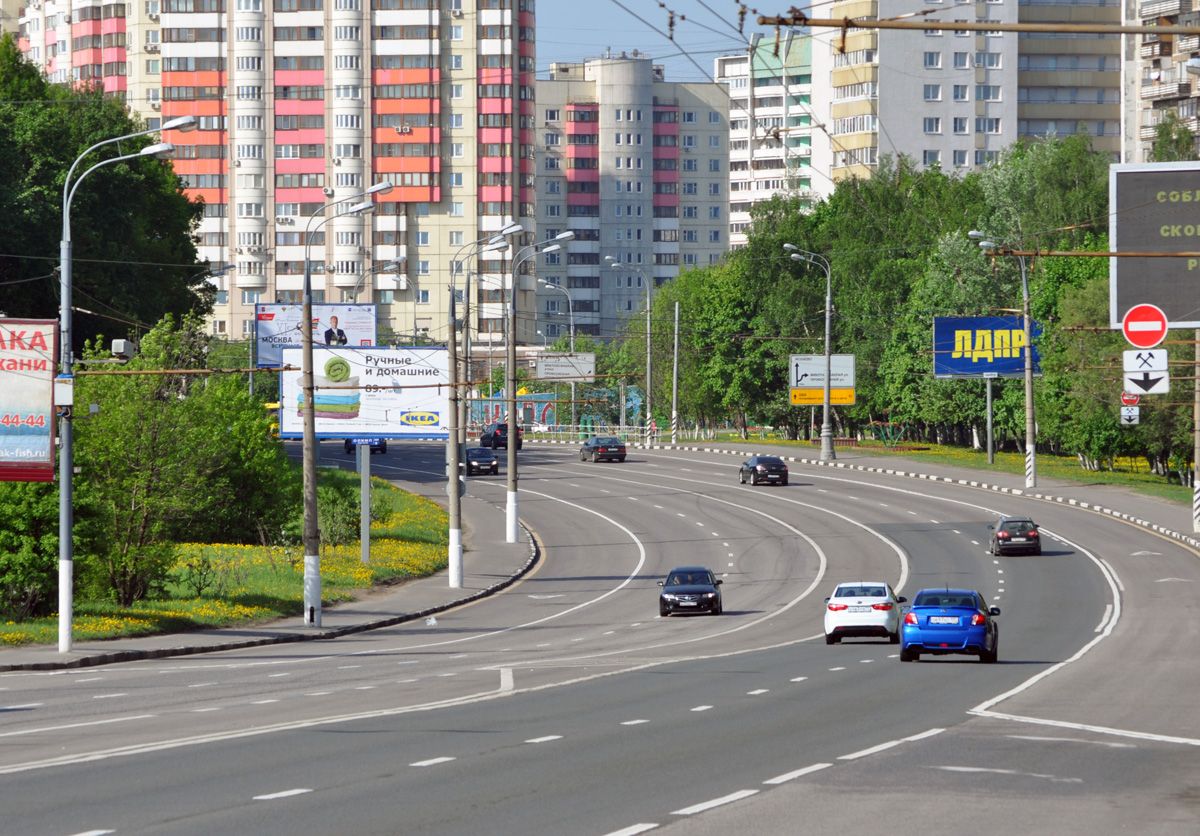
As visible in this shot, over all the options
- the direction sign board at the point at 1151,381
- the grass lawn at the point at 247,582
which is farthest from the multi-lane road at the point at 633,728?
the direction sign board at the point at 1151,381

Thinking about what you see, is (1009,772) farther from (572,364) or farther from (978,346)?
(572,364)

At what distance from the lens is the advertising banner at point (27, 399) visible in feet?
110

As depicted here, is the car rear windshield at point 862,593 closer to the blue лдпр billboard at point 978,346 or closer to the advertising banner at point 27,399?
the advertising banner at point 27,399

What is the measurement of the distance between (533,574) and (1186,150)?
71751 millimetres

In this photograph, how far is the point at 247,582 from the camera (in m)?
48.1

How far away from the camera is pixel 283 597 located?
45.2 m

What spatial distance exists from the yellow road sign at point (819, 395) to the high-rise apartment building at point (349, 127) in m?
60.9

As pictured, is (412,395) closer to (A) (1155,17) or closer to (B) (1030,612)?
(B) (1030,612)

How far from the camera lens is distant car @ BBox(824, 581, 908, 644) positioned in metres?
37.6

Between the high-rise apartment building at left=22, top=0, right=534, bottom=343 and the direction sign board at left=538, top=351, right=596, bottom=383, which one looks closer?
the direction sign board at left=538, top=351, right=596, bottom=383

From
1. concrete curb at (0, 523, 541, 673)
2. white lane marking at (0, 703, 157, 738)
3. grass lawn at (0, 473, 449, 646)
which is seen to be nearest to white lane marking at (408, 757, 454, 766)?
white lane marking at (0, 703, 157, 738)

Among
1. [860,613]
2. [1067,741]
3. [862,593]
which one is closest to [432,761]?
[1067,741]

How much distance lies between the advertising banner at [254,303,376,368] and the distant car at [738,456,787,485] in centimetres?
2697

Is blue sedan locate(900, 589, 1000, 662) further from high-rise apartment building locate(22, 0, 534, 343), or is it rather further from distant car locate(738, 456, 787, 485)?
high-rise apartment building locate(22, 0, 534, 343)
